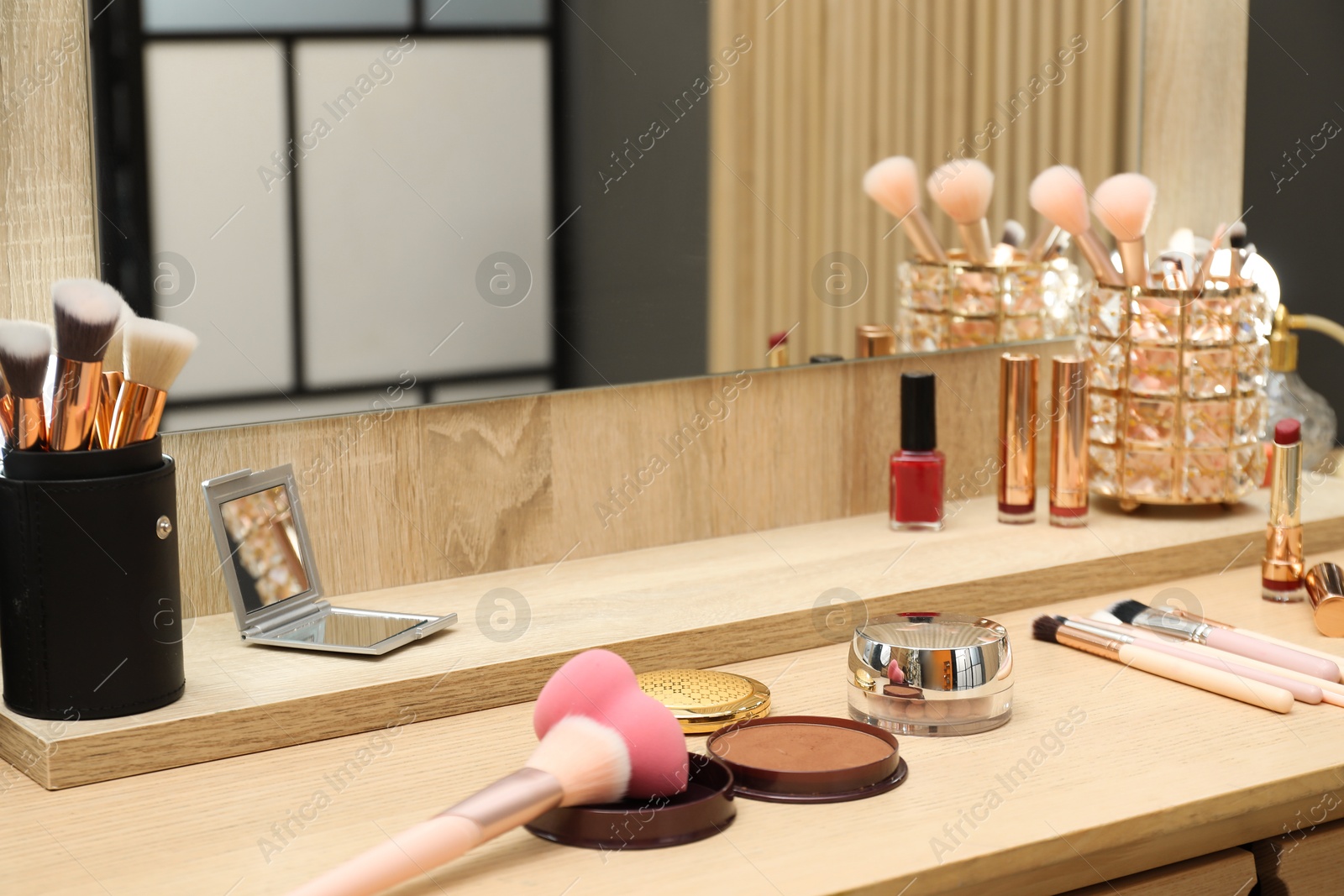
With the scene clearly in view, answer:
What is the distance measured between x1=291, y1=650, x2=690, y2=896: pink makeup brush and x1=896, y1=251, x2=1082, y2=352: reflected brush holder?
60cm

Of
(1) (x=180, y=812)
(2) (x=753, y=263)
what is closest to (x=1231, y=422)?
(2) (x=753, y=263)

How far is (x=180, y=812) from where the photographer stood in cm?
70

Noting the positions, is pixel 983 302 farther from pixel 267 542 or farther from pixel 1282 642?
pixel 267 542

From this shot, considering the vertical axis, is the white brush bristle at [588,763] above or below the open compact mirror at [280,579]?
below

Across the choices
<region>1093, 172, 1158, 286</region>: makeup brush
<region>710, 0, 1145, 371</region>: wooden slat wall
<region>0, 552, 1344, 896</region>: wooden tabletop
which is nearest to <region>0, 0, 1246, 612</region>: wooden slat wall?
<region>710, 0, 1145, 371</region>: wooden slat wall

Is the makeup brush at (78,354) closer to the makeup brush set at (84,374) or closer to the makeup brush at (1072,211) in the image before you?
the makeup brush set at (84,374)

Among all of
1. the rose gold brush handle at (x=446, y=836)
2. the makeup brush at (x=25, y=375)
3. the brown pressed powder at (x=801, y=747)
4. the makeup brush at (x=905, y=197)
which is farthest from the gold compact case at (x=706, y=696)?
the makeup brush at (x=905, y=197)

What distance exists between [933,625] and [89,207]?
58 cm

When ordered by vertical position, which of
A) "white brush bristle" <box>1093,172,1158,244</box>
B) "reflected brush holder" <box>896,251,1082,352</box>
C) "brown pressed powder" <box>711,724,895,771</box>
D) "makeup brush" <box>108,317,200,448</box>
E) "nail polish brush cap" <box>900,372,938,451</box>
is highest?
"white brush bristle" <box>1093,172,1158,244</box>

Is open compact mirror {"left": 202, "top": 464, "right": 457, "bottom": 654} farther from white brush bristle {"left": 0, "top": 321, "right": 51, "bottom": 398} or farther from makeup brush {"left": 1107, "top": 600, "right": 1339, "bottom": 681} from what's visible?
makeup brush {"left": 1107, "top": 600, "right": 1339, "bottom": 681}

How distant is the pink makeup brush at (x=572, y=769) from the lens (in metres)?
0.61

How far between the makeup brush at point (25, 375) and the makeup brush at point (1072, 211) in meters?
0.78

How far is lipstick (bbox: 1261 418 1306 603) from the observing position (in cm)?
102

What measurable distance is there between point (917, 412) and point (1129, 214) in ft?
0.78
